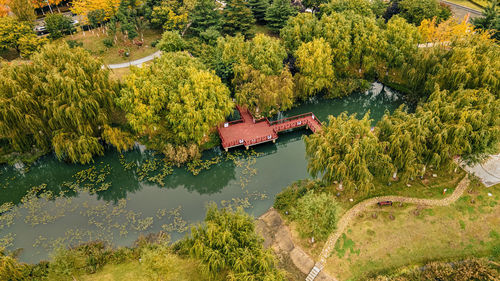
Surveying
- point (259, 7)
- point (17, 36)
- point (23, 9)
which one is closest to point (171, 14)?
point (259, 7)

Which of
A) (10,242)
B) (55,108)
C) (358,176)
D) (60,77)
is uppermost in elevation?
(60,77)

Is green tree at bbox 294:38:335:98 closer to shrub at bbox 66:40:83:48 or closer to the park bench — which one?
the park bench

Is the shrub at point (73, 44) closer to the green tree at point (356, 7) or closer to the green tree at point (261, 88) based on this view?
the green tree at point (261, 88)

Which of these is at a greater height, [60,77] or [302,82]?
[60,77]

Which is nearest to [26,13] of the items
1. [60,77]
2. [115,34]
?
[115,34]

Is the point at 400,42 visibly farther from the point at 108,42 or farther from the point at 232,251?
the point at 108,42

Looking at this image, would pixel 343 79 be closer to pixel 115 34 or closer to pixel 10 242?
pixel 115 34
